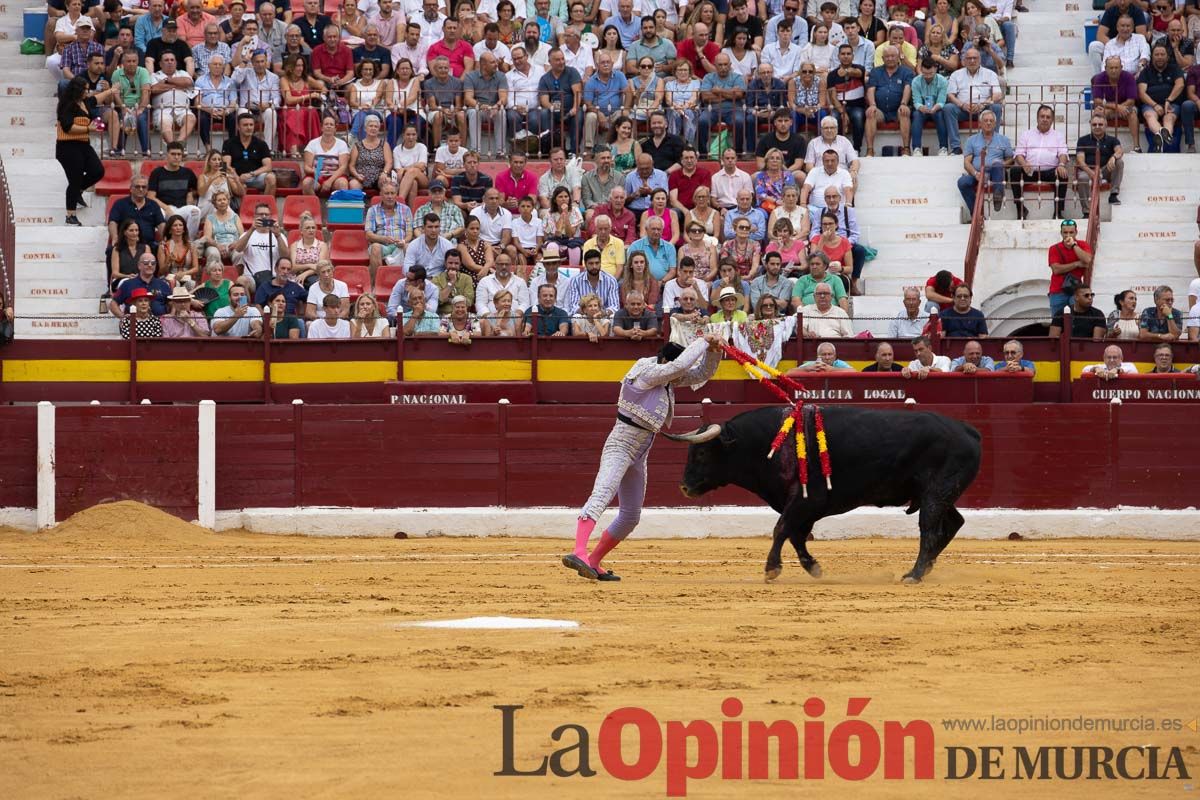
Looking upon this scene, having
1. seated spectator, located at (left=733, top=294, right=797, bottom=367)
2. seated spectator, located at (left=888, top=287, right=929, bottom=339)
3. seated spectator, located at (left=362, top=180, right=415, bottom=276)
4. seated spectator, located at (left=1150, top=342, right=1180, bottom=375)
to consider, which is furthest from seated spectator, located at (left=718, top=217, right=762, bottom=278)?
seated spectator, located at (left=1150, top=342, right=1180, bottom=375)

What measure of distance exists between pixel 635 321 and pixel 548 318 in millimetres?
774

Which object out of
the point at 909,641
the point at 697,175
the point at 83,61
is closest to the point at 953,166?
the point at 697,175

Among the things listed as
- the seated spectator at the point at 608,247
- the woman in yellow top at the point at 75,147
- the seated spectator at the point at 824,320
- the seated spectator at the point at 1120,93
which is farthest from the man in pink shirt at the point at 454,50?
the seated spectator at the point at 1120,93

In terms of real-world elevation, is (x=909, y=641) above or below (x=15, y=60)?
below

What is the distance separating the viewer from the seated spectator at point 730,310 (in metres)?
14.9

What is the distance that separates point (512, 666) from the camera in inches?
290

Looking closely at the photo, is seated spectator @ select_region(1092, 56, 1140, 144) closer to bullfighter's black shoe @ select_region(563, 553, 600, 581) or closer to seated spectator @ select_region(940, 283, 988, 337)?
seated spectator @ select_region(940, 283, 988, 337)

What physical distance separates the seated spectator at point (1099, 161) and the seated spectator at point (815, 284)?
364 cm

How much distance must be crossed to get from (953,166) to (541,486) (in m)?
6.14

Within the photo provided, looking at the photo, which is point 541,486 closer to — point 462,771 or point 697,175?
point 697,175

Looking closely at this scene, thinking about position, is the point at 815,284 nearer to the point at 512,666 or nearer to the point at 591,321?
the point at 591,321

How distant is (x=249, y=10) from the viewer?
20.2m

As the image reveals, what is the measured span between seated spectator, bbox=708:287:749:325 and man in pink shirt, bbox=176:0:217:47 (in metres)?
7.52

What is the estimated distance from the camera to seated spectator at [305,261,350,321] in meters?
16.0
